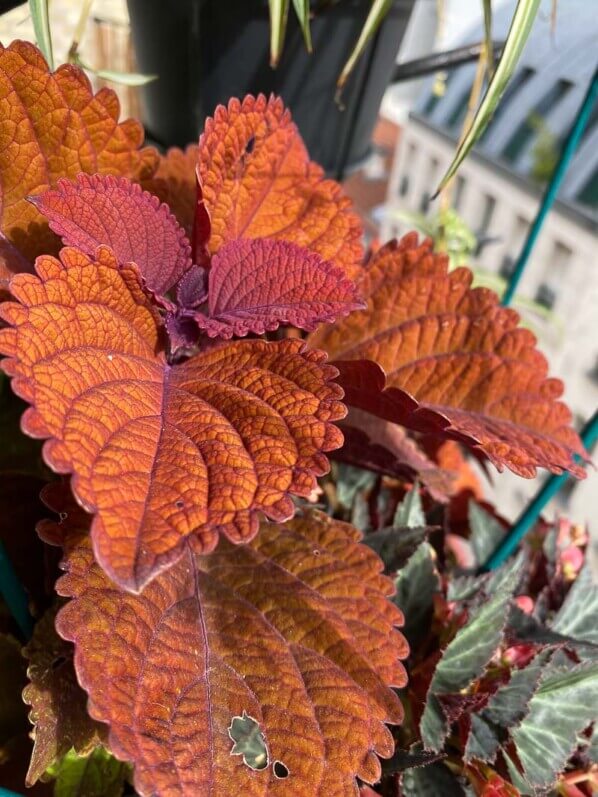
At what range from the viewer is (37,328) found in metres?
0.31

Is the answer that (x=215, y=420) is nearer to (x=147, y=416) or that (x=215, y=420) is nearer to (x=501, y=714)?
(x=147, y=416)

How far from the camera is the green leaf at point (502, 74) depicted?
43 cm

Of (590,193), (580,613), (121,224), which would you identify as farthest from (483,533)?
(590,193)

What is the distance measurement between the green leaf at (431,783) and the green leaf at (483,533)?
22cm

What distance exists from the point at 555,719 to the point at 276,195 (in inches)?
16.1

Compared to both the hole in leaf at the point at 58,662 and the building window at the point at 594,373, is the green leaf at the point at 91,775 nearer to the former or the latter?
the hole in leaf at the point at 58,662

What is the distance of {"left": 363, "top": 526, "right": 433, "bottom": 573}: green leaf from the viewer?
0.51 m

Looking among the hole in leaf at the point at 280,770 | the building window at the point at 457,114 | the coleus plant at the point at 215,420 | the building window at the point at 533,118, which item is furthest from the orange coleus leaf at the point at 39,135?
the building window at the point at 457,114

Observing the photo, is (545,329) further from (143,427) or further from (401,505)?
(143,427)

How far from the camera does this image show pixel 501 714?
1.58ft

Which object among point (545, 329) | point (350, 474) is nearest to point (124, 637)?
point (350, 474)

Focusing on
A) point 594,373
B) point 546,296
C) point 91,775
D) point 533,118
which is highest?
point 533,118

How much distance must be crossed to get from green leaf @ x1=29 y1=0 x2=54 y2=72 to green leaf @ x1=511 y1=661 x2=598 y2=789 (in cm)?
52

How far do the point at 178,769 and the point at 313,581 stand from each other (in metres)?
0.13
